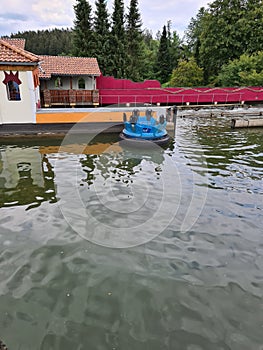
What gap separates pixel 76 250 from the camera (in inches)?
193

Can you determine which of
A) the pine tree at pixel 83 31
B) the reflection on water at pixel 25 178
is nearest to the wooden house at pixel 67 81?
the reflection on water at pixel 25 178

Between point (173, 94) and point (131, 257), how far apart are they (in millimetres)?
23581

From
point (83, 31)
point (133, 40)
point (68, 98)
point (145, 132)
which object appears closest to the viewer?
point (145, 132)

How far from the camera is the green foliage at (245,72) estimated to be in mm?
31297

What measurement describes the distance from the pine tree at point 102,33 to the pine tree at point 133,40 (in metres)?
3.57

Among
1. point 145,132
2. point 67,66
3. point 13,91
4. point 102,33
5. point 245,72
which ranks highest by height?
point 102,33

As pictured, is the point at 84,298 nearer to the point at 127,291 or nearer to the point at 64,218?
the point at 127,291

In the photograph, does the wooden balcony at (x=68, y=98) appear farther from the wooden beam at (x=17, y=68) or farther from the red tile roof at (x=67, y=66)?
the wooden beam at (x=17, y=68)

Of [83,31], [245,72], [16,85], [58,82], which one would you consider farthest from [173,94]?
[83,31]

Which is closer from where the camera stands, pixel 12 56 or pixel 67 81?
pixel 12 56

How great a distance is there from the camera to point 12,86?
13414mm

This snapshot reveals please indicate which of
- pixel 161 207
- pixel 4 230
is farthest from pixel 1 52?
pixel 161 207

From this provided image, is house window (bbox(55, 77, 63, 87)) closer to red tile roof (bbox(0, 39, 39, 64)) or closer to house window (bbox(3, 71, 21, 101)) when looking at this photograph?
red tile roof (bbox(0, 39, 39, 64))

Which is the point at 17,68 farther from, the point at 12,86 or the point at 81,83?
the point at 81,83
